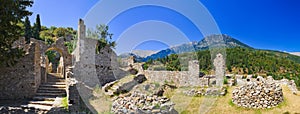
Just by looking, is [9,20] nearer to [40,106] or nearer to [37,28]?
[40,106]

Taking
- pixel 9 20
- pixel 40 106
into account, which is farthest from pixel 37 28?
pixel 40 106

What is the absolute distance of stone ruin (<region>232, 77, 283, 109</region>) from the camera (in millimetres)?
12619

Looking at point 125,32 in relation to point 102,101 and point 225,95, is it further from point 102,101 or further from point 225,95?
point 225,95

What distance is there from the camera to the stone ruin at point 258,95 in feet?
41.4

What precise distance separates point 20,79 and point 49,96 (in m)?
1.50

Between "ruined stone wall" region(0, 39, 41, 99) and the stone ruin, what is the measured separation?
11.4 m

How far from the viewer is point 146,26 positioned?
14477 millimetres

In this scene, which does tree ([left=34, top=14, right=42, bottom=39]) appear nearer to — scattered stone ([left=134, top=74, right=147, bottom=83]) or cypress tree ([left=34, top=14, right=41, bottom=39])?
cypress tree ([left=34, top=14, right=41, bottom=39])

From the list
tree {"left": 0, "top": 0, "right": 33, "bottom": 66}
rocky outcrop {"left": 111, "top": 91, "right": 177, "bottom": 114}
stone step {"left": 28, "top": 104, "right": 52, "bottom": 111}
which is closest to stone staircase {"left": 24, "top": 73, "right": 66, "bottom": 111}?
stone step {"left": 28, "top": 104, "right": 52, "bottom": 111}

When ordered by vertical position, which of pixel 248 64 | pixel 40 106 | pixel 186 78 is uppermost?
pixel 248 64

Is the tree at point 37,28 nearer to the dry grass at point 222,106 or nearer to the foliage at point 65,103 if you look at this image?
the dry grass at point 222,106

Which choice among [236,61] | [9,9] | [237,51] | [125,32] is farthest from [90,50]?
[237,51]

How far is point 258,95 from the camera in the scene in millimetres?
13008

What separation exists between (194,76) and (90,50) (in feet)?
27.2
